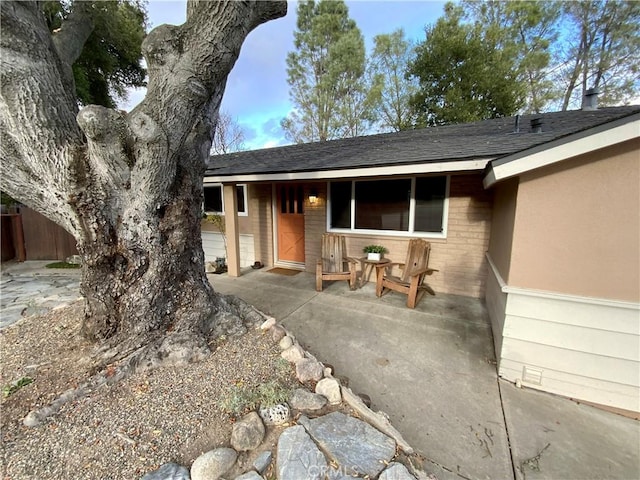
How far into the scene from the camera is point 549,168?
2.17 m

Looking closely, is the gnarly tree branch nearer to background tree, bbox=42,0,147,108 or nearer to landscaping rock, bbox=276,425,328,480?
background tree, bbox=42,0,147,108

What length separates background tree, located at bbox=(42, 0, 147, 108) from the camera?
5.44m

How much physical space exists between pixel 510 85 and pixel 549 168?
11.0m

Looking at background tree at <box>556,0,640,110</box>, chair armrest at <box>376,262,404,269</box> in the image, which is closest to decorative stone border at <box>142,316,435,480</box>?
chair armrest at <box>376,262,404,269</box>

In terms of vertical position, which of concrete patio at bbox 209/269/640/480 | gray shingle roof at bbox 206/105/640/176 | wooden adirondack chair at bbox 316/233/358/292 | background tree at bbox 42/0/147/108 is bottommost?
concrete patio at bbox 209/269/640/480

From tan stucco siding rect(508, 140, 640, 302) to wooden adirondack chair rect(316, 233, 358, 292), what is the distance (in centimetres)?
266

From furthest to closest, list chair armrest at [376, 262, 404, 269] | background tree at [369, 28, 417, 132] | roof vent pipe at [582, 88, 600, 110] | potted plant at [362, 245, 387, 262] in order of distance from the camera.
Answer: background tree at [369, 28, 417, 132] → roof vent pipe at [582, 88, 600, 110] → potted plant at [362, 245, 387, 262] → chair armrest at [376, 262, 404, 269]

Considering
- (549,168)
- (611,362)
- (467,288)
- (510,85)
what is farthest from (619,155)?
(510,85)

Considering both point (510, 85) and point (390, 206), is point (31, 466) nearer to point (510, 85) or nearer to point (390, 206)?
point (390, 206)

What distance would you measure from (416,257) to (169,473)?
3.89m

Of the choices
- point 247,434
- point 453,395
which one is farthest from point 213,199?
point 453,395

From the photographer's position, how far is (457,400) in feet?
7.24

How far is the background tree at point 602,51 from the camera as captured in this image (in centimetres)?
971

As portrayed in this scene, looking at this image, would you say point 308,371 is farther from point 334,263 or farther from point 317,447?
point 334,263
